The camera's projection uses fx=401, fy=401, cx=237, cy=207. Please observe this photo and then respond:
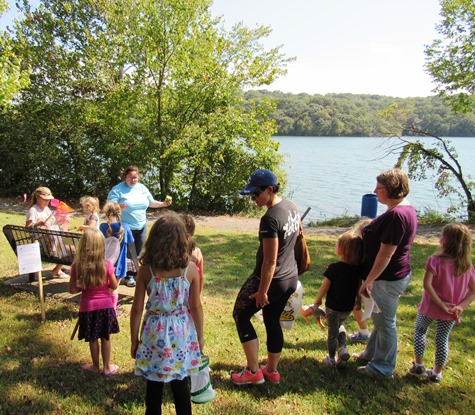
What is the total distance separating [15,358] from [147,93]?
1562 centimetres

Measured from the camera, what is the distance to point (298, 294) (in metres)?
3.77

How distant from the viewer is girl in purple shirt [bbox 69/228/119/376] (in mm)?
3512

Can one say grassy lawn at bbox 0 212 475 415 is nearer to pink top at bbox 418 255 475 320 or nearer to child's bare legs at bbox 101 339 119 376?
child's bare legs at bbox 101 339 119 376

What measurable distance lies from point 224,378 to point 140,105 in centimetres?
1630

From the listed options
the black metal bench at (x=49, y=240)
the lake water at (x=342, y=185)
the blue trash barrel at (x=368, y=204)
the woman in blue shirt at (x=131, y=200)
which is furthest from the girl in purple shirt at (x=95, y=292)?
the lake water at (x=342, y=185)

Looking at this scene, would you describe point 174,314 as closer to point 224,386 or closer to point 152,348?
point 152,348

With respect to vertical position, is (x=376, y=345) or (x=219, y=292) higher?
(x=376, y=345)

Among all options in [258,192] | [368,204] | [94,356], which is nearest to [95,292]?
[94,356]

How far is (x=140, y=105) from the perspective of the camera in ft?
59.6

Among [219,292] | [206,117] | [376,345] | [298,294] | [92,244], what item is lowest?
[219,292]

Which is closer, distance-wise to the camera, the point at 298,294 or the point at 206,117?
the point at 298,294

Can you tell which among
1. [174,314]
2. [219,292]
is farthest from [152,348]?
[219,292]

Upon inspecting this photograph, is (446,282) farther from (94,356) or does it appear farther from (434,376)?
(94,356)

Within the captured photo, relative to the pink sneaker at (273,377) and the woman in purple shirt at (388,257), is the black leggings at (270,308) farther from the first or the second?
the woman in purple shirt at (388,257)
